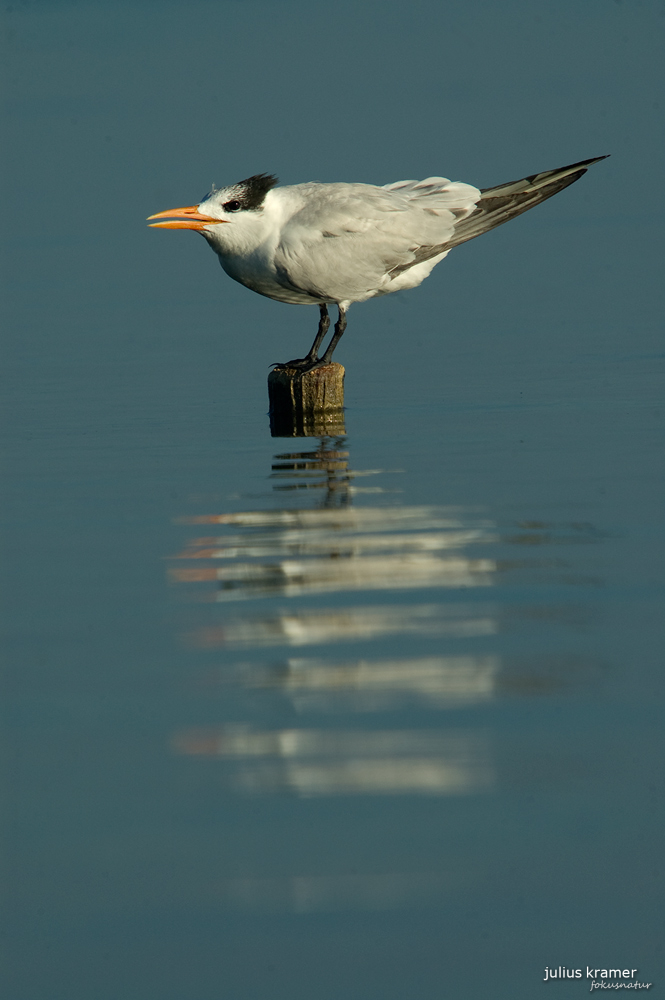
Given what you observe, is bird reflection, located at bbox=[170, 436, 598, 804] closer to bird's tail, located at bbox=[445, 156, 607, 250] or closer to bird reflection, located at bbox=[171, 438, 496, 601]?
bird reflection, located at bbox=[171, 438, 496, 601]

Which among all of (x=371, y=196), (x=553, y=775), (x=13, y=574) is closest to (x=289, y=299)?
(x=371, y=196)

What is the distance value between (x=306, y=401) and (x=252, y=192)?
4.46 ft

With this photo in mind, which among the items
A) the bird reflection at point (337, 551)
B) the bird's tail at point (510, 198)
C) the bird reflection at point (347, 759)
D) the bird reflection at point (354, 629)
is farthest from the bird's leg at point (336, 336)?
the bird reflection at point (347, 759)

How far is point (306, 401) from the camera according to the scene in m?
9.34

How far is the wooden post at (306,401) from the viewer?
30.5 ft

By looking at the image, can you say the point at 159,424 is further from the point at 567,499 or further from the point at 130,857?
the point at 130,857

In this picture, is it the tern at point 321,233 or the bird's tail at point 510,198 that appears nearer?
the tern at point 321,233

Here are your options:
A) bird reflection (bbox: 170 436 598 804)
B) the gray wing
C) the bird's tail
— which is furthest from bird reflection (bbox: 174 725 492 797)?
the bird's tail

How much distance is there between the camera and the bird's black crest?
8.93 metres

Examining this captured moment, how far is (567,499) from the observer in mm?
7012

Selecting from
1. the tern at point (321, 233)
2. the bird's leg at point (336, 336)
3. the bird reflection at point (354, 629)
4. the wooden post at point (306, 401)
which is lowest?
the bird reflection at point (354, 629)

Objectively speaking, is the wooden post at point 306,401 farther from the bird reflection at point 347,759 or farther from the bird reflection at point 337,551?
the bird reflection at point 347,759

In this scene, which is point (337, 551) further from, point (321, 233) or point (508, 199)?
point (508, 199)

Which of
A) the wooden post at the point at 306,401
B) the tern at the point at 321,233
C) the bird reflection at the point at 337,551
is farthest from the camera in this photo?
the wooden post at the point at 306,401
